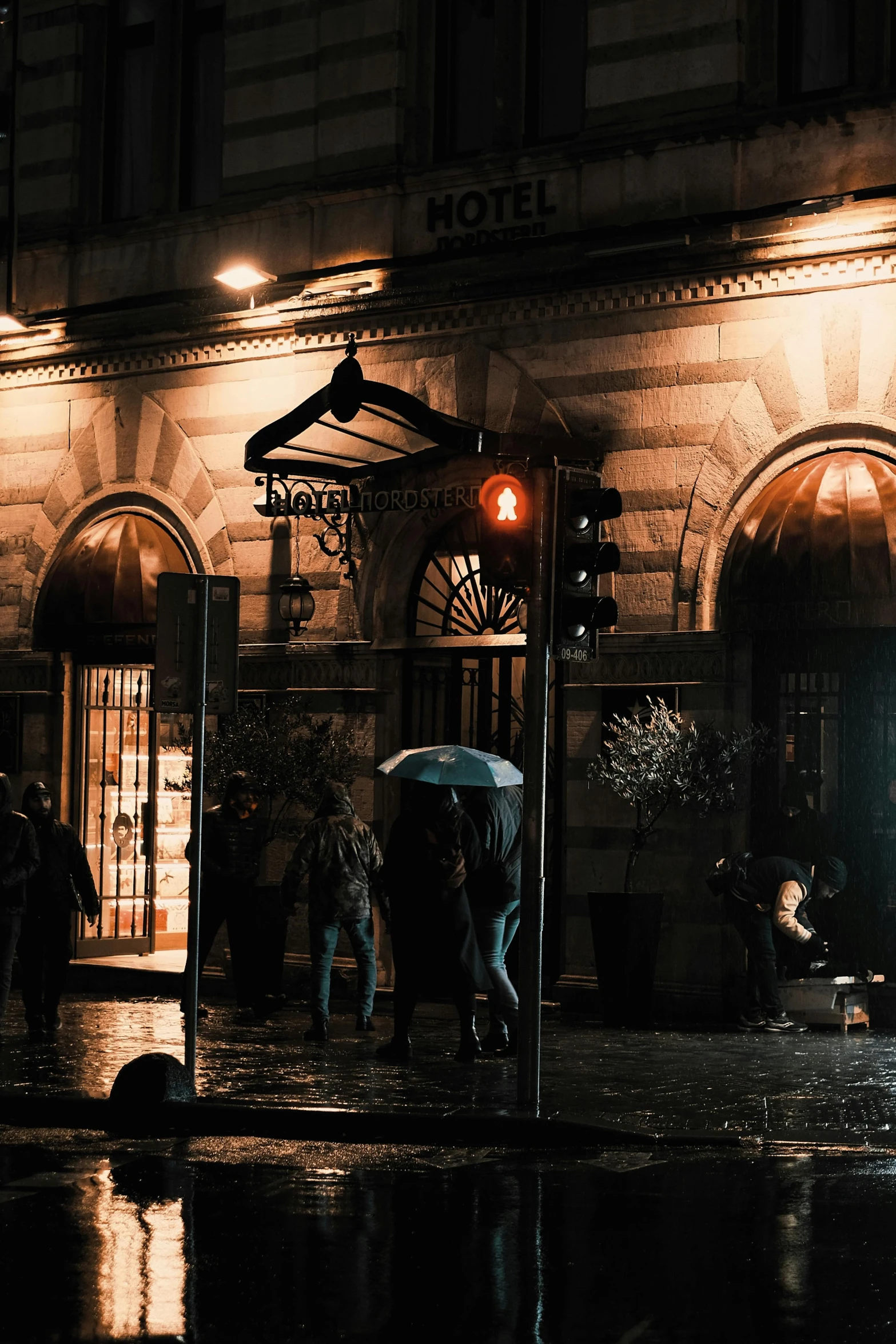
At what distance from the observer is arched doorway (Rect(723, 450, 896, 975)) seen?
14188 mm

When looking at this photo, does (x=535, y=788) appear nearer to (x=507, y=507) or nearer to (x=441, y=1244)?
(x=507, y=507)

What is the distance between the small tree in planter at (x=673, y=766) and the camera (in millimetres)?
14273

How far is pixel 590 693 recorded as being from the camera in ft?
50.9

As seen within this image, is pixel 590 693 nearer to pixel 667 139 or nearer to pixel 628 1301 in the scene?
pixel 667 139

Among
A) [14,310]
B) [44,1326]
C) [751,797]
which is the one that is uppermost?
[14,310]

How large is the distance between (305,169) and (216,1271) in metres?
12.3

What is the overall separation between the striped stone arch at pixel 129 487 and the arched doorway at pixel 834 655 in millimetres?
5287

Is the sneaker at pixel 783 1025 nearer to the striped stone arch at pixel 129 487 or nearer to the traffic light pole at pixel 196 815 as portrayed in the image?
the traffic light pole at pixel 196 815

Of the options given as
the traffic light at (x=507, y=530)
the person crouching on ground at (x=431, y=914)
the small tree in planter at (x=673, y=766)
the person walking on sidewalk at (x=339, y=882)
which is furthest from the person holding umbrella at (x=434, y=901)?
the traffic light at (x=507, y=530)

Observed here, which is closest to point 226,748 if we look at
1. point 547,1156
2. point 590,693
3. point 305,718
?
point 305,718

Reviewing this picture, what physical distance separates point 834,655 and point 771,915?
209cm

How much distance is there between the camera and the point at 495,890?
1335cm

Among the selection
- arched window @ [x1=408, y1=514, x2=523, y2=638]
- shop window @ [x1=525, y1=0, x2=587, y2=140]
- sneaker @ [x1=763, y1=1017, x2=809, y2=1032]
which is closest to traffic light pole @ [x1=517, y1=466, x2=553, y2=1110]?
sneaker @ [x1=763, y1=1017, x2=809, y2=1032]

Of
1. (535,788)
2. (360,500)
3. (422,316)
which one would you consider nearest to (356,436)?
(360,500)
